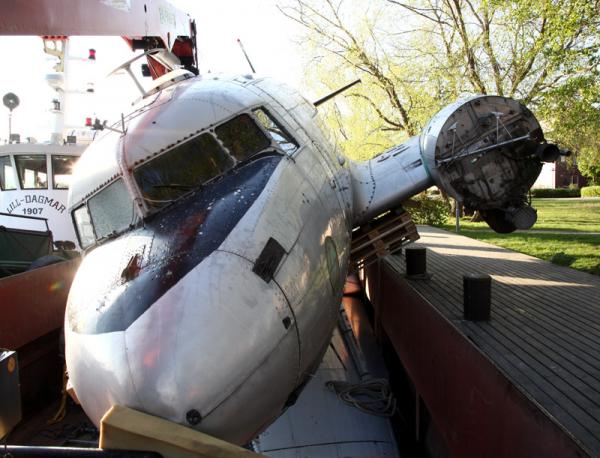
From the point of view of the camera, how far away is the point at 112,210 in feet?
16.5

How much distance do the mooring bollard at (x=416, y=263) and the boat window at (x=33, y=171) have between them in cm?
988

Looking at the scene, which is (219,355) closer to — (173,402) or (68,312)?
(173,402)

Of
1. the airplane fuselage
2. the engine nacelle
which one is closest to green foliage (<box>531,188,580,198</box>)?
the engine nacelle

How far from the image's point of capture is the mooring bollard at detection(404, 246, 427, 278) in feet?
31.4

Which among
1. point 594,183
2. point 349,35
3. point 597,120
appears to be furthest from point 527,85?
point 594,183

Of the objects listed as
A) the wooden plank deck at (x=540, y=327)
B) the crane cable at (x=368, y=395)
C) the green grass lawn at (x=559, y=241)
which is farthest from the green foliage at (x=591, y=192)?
the crane cable at (x=368, y=395)

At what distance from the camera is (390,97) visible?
71.0ft

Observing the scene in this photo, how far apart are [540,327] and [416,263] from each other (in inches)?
127

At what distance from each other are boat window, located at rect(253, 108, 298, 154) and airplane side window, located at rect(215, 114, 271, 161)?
16 cm

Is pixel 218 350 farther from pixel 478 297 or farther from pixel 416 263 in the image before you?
pixel 416 263

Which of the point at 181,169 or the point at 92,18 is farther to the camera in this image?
the point at 92,18

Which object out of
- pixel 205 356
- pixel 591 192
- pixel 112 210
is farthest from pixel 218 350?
A: pixel 591 192

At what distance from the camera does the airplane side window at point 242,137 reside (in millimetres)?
5270

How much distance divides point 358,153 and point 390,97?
2893 mm
